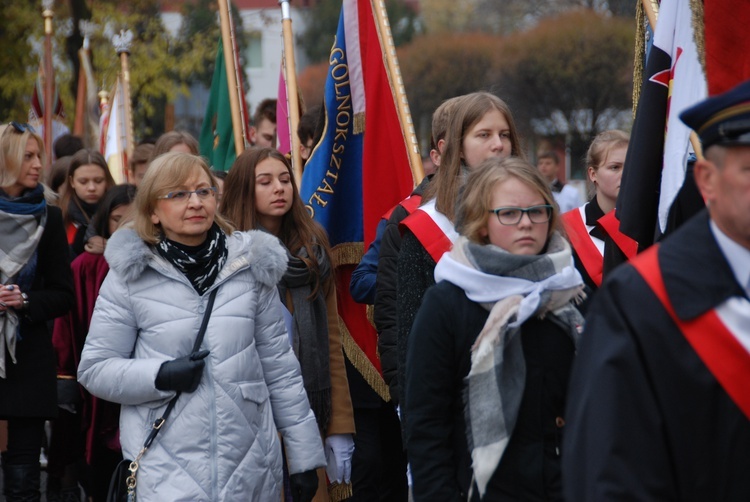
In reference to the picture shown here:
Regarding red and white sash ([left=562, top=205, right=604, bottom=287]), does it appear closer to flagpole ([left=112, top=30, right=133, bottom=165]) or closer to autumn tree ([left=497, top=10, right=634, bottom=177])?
flagpole ([left=112, top=30, right=133, bottom=165])

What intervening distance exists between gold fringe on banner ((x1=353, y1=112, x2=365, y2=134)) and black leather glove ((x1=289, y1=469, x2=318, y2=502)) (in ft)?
8.90

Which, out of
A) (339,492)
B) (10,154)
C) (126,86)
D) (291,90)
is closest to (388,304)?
(339,492)

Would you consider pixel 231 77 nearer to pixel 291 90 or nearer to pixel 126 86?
pixel 291 90

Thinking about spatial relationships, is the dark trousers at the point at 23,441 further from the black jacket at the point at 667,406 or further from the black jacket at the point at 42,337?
the black jacket at the point at 667,406

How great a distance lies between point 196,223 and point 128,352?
552 millimetres

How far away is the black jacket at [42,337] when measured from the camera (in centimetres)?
592

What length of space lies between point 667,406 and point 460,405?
4.17 ft

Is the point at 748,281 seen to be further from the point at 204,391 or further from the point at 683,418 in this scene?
the point at 204,391

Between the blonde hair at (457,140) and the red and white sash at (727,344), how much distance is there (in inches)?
92.5

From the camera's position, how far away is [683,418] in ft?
8.00

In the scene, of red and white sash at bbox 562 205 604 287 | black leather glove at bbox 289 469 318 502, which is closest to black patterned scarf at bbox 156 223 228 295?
black leather glove at bbox 289 469 318 502

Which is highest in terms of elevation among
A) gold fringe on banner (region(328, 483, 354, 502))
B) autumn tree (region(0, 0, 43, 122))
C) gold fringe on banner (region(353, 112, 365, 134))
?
autumn tree (region(0, 0, 43, 122))

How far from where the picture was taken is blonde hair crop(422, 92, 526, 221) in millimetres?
4770

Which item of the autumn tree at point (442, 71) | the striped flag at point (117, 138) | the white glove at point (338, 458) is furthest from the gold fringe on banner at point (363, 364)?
the autumn tree at point (442, 71)
